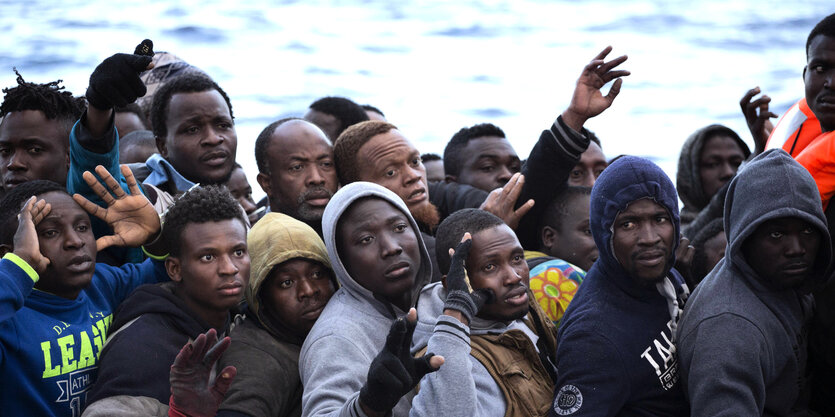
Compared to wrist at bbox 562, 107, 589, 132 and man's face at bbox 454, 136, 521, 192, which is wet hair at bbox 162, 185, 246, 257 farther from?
man's face at bbox 454, 136, 521, 192

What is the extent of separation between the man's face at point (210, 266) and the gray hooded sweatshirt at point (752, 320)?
1736 mm

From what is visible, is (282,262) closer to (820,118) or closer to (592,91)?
(592,91)

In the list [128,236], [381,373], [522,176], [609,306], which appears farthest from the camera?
[522,176]

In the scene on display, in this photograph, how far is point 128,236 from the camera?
361 centimetres

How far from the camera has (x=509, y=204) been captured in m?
4.28

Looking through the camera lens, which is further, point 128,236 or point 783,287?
point 128,236

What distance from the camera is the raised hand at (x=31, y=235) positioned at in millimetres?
3191

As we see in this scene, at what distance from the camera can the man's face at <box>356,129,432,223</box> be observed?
4.44 metres

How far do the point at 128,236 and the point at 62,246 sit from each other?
308 millimetres

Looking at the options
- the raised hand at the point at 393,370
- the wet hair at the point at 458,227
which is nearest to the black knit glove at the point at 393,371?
the raised hand at the point at 393,370

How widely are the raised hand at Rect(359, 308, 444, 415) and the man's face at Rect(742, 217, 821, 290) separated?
1.38 metres

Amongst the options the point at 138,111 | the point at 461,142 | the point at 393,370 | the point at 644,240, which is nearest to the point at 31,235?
the point at 393,370

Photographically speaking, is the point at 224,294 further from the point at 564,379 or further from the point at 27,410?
the point at 564,379

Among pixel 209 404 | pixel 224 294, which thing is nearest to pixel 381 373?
pixel 209 404
